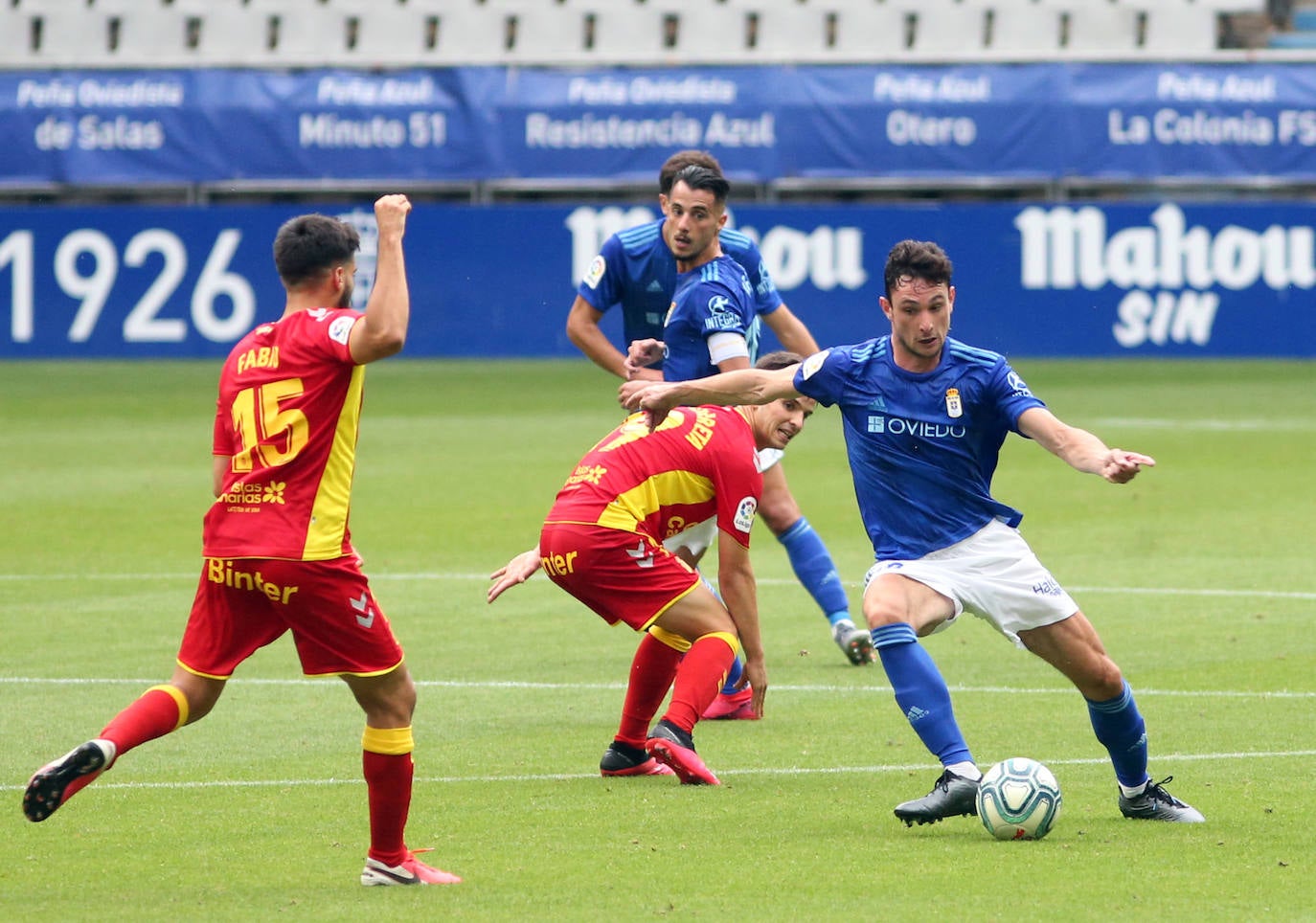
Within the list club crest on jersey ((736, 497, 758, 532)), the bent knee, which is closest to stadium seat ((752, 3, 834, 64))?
the bent knee

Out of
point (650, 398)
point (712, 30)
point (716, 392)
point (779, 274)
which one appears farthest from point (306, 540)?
point (712, 30)

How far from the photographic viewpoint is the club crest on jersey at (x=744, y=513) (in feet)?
24.3

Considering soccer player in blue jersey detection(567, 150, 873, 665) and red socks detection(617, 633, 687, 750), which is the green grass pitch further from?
soccer player in blue jersey detection(567, 150, 873, 665)

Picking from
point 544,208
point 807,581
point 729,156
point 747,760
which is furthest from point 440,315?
point 747,760

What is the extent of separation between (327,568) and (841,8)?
27.9 metres

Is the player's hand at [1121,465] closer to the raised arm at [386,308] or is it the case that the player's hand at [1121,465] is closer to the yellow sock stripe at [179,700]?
the raised arm at [386,308]

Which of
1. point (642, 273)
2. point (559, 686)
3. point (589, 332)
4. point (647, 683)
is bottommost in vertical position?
point (559, 686)

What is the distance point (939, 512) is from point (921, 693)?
2.00ft

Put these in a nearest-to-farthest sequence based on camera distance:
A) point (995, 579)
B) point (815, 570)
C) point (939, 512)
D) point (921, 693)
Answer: point (921, 693) → point (995, 579) → point (939, 512) → point (815, 570)

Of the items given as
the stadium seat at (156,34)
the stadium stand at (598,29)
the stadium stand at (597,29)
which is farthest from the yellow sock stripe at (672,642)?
the stadium seat at (156,34)

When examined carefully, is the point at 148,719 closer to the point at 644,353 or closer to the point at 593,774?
the point at 593,774

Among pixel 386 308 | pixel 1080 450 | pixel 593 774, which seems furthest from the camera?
pixel 593 774

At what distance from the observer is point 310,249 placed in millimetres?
5551

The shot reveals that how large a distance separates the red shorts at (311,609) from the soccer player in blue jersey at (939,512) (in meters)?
1.41
